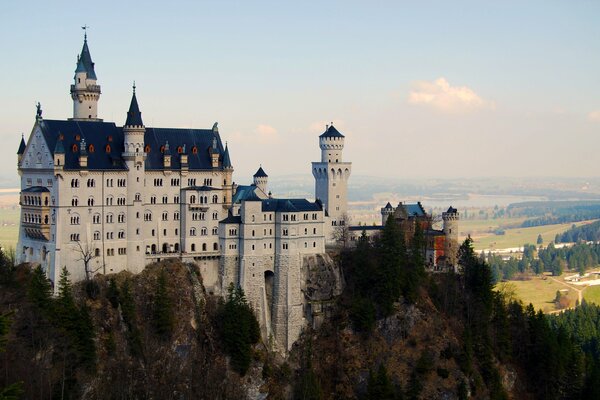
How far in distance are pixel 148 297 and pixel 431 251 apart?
113ft

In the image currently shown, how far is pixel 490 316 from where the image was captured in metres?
102

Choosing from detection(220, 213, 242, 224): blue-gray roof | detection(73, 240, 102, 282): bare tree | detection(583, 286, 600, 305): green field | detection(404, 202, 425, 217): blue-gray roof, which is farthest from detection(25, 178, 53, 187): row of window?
detection(583, 286, 600, 305): green field

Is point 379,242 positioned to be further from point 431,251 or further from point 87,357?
point 87,357

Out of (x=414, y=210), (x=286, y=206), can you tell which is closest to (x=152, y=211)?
(x=286, y=206)

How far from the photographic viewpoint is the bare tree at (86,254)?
284ft

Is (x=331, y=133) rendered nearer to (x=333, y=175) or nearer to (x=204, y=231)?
(x=333, y=175)

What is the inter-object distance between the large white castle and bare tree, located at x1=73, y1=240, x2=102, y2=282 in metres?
0.09

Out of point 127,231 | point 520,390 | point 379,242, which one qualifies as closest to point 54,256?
point 127,231

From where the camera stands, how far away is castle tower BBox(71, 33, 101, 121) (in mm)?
94750

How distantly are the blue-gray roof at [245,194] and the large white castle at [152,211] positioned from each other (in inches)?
6.5

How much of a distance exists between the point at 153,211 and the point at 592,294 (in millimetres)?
122286

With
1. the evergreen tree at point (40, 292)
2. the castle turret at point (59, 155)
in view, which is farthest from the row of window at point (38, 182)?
the evergreen tree at point (40, 292)

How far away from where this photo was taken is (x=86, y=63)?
9525 centimetres

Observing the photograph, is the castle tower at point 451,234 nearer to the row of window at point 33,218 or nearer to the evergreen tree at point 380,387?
the evergreen tree at point 380,387
